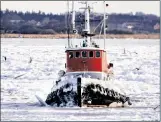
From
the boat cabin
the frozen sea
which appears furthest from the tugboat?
the frozen sea

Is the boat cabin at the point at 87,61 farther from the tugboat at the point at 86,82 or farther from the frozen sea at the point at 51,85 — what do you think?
the frozen sea at the point at 51,85

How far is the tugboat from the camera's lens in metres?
37.1

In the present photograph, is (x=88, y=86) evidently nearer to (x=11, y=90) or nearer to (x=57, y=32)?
(x=11, y=90)

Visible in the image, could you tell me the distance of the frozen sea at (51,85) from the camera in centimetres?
3384

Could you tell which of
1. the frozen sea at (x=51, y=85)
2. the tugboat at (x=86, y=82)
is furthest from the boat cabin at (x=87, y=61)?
the frozen sea at (x=51, y=85)

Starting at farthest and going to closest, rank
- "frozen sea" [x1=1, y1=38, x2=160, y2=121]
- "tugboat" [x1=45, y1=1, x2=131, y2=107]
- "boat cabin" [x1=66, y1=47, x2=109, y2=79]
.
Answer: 1. "boat cabin" [x1=66, y1=47, x2=109, y2=79]
2. "tugboat" [x1=45, y1=1, x2=131, y2=107]
3. "frozen sea" [x1=1, y1=38, x2=160, y2=121]

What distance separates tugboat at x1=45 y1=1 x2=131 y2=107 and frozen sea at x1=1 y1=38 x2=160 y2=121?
69 centimetres

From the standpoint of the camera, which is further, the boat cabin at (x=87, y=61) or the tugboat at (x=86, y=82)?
the boat cabin at (x=87, y=61)

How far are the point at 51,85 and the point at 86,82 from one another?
11502mm

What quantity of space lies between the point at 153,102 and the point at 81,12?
524 centimetres

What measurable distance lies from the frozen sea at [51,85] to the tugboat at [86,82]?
2.26 feet

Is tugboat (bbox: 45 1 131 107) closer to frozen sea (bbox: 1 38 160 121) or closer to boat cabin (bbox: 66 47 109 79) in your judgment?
boat cabin (bbox: 66 47 109 79)

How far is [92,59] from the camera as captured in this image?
1492 inches

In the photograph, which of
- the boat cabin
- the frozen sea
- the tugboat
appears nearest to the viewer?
the frozen sea
